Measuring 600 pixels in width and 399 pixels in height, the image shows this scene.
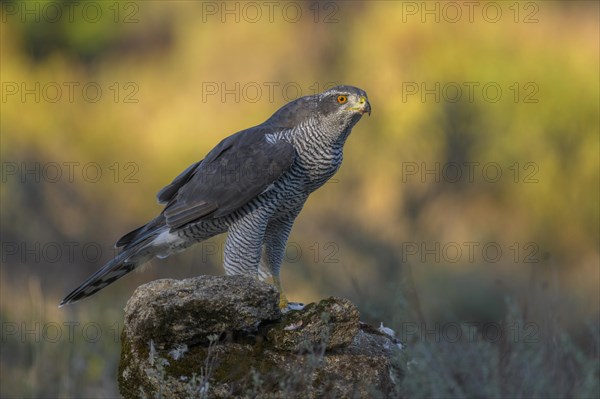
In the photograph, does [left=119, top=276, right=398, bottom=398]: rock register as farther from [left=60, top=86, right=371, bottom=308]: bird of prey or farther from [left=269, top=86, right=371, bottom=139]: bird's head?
[left=269, top=86, right=371, bottom=139]: bird's head

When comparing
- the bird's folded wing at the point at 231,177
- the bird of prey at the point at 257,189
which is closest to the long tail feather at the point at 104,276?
the bird of prey at the point at 257,189

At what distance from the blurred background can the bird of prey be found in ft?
6.66

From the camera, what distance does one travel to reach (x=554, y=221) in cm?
1609

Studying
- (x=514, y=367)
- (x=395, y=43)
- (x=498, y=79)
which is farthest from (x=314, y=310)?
(x=395, y=43)

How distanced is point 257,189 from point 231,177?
257 mm

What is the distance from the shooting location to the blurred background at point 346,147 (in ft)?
42.0

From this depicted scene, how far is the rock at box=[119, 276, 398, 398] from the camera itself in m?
4.73

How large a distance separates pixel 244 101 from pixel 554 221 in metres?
6.08

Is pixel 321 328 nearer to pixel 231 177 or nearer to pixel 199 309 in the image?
pixel 199 309

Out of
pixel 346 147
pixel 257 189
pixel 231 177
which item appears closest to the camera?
pixel 257 189

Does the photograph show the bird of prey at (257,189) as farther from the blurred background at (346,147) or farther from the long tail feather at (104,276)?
the blurred background at (346,147)

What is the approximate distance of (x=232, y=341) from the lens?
4.91 metres

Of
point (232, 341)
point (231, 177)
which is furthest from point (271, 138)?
point (232, 341)

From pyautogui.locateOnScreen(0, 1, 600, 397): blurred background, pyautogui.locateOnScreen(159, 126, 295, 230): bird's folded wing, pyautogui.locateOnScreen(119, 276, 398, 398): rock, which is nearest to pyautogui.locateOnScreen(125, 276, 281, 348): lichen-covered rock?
pyautogui.locateOnScreen(119, 276, 398, 398): rock
